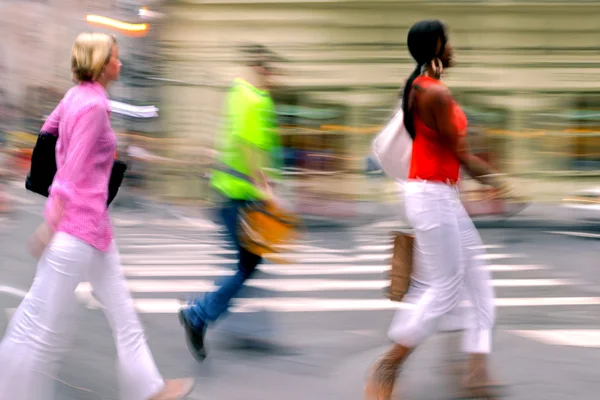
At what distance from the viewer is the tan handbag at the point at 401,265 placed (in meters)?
4.53

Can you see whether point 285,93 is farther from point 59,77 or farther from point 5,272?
point 59,77

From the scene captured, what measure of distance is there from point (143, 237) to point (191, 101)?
315 inches

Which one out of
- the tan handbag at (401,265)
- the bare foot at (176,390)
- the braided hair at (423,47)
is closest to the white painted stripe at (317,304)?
the bare foot at (176,390)

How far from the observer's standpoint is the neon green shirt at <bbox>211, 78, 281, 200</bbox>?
18.5ft

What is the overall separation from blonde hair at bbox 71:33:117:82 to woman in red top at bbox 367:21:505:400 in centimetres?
131

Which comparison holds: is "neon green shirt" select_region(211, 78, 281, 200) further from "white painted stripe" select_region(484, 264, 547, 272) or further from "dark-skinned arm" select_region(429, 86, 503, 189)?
"white painted stripe" select_region(484, 264, 547, 272)

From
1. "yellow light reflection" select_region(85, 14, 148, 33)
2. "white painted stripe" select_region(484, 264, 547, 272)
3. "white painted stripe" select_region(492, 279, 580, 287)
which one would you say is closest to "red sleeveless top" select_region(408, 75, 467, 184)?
"white painted stripe" select_region(492, 279, 580, 287)

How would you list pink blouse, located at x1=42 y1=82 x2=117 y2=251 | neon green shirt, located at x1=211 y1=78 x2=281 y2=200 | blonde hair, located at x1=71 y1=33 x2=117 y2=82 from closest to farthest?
pink blouse, located at x1=42 y1=82 x2=117 y2=251 < blonde hair, located at x1=71 y1=33 x2=117 y2=82 < neon green shirt, located at x1=211 y1=78 x2=281 y2=200

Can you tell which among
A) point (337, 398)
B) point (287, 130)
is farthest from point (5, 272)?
point (287, 130)

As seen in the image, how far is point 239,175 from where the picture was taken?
5.67 m

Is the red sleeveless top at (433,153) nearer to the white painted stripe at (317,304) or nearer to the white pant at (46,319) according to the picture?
the white pant at (46,319)

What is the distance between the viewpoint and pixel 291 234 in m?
5.96

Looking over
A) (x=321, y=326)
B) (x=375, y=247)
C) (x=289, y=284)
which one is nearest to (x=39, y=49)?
(x=375, y=247)

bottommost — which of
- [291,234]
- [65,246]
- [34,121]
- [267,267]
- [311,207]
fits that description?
[34,121]
